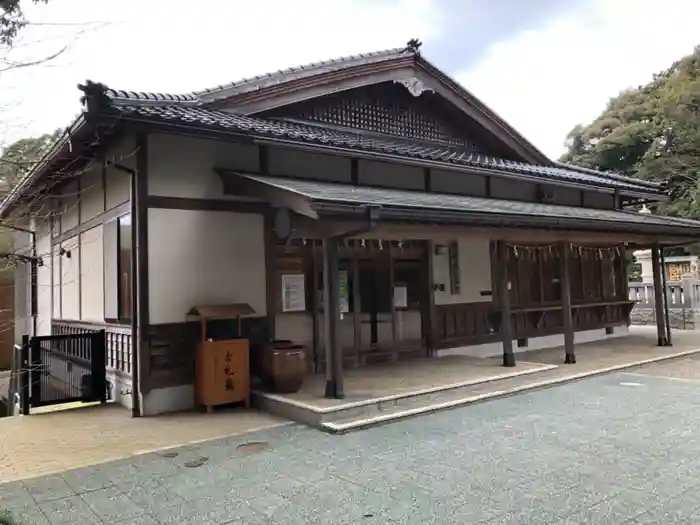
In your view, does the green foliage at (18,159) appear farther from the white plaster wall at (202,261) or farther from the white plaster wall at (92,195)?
the white plaster wall at (92,195)

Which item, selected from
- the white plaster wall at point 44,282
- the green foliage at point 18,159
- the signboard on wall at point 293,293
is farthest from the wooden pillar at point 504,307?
the white plaster wall at point 44,282

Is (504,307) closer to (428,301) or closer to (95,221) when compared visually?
(428,301)

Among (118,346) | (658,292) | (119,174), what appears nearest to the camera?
(118,346)

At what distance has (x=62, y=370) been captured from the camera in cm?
736

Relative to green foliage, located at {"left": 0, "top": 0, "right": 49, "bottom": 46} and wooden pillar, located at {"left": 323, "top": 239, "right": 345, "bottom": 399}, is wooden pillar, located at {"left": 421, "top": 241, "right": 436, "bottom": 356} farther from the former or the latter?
green foliage, located at {"left": 0, "top": 0, "right": 49, "bottom": 46}

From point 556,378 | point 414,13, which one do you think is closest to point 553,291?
point 556,378

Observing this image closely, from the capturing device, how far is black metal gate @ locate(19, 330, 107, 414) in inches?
266

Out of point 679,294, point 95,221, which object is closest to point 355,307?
point 95,221

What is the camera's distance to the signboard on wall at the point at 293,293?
7.54m

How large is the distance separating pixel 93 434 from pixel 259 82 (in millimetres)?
5471

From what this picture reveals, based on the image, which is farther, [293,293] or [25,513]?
[293,293]

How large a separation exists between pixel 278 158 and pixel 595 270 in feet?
27.4

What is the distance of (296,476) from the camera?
409cm

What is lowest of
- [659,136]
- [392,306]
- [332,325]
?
[332,325]
